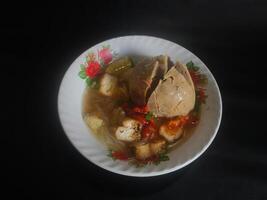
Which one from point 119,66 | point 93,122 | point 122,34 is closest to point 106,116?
point 93,122

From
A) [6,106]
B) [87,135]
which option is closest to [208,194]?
[87,135]

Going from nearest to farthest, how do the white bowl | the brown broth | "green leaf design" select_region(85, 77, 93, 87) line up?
the white bowl < the brown broth < "green leaf design" select_region(85, 77, 93, 87)

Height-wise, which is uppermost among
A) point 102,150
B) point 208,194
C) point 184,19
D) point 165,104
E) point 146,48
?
point 184,19

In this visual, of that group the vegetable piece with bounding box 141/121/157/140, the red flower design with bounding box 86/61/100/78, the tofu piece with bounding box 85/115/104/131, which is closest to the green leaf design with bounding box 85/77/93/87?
the red flower design with bounding box 86/61/100/78

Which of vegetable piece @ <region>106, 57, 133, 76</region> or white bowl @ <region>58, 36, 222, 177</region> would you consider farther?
vegetable piece @ <region>106, 57, 133, 76</region>

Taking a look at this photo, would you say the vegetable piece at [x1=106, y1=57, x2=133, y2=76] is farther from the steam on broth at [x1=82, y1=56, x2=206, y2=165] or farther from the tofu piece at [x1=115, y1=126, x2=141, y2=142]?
the tofu piece at [x1=115, y1=126, x2=141, y2=142]

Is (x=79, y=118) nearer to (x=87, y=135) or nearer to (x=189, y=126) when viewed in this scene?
(x=87, y=135)

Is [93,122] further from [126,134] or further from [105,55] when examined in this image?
[105,55]
